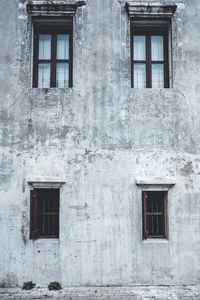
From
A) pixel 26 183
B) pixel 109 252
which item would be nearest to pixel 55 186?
pixel 26 183

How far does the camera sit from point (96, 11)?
7918mm

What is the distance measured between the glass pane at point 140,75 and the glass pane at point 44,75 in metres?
2.51

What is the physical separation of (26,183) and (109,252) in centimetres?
279

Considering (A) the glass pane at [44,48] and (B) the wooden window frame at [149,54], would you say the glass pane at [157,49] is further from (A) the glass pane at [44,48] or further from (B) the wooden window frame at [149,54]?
(A) the glass pane at [44,48]

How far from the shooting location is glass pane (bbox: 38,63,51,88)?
814 cm

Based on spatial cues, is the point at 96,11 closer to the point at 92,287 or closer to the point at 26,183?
the point at 26,183

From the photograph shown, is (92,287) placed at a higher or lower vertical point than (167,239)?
lower

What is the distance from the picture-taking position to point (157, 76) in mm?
8273

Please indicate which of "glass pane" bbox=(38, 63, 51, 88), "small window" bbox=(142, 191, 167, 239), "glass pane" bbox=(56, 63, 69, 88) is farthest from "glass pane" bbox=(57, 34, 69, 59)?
"small window" bbox=(142, 191, 167, 239)

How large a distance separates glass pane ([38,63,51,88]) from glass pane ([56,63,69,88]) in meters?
0.26

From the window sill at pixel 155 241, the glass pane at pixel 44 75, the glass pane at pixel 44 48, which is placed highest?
the glass pane at pixel 44 48

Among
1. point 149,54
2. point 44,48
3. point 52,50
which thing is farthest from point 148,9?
point 44,48

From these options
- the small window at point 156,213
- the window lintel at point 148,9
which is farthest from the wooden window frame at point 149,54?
the small window at point 156,213

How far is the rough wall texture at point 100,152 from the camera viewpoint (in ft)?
24.0
